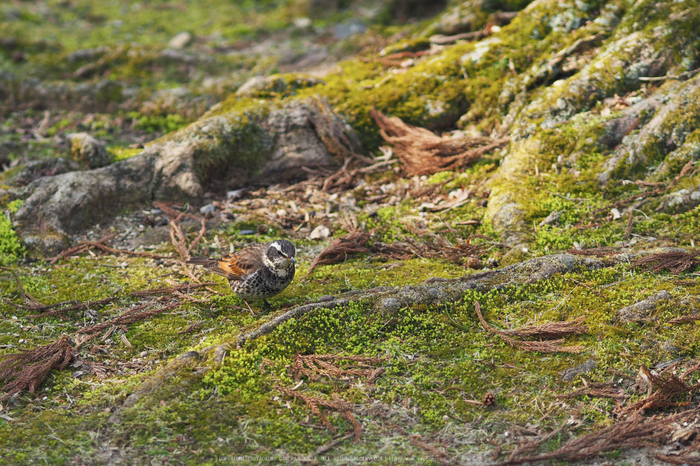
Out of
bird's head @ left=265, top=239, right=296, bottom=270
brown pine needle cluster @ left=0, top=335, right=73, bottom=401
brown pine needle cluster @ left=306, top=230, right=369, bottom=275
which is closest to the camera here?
brown pine needle cluster @ left=0, top=335, right=73, bottom=401

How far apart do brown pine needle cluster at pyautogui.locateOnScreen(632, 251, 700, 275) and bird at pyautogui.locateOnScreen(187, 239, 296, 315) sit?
3477mm

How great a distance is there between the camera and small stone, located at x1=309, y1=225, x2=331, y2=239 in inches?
289

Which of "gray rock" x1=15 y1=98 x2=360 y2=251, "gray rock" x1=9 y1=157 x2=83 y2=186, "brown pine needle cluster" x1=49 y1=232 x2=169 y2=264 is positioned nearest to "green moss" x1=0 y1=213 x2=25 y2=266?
"gray rock" x1=15 y1=98 x2=360 y2=251

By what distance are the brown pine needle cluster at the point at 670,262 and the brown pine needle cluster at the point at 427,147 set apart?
10.4ft

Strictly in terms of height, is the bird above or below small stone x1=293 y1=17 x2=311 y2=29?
below

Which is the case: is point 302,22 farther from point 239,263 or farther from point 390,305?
point 390,305

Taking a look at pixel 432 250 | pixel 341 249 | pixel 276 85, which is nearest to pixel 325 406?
pixel 341 249

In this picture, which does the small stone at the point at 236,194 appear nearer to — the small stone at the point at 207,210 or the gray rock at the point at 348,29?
the small stone at the point at 207,210

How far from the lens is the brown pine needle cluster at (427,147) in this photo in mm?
8070

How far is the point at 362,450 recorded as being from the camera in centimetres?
372

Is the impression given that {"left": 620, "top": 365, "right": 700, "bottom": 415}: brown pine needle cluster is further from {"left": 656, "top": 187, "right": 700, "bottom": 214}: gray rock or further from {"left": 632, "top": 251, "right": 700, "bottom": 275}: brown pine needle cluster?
{"left": 656, "top": 187, "right": 700, "bottom": 214}: gray rock

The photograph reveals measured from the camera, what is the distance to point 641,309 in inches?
181

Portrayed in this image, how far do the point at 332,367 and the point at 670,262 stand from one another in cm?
343

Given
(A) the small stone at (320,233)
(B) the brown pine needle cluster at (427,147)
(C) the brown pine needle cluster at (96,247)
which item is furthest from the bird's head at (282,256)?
(B) the brown pine needle cluster at (427,147)
